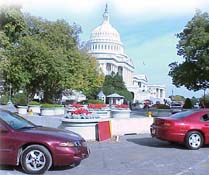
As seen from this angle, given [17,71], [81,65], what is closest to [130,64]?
[81,65]

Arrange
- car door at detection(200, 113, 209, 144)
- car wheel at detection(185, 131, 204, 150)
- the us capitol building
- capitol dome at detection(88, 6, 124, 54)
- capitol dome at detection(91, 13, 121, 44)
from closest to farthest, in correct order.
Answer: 1. car wheel at detection(185, 131, 204, 150)
2. car door at detection(200, 113, 209, 144)
3. the us capitol building
4. capitol dome at detection(88, 6, 124, 54)
5. capitol dome at detection(91, 13, 121, 44)

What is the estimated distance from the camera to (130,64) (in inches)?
6191

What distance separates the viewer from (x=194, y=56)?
1599 inches

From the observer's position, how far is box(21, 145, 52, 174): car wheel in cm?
864

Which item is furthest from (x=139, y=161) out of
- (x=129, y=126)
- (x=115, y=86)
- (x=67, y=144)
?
(x=115, y=86)

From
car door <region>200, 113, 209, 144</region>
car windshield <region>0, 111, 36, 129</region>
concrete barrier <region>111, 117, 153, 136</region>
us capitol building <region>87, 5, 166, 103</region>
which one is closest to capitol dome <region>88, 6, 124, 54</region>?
us capitol building <region>87, 5, 166, 103</region>

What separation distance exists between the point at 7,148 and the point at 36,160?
63 cm

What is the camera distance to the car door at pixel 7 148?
340 inches

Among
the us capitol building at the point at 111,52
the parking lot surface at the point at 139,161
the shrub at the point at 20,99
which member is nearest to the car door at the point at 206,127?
the parking lot surface at the point at 139,161

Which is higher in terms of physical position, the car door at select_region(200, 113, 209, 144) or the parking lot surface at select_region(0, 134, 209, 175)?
the car door at select_region(200, 113, 209, 144)

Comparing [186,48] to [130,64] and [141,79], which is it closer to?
[130,64]

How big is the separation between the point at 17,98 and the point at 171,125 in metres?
44.7

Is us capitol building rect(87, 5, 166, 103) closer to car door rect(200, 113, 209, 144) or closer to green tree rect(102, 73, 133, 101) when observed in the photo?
green tree rect(102, 73, 133, 101)

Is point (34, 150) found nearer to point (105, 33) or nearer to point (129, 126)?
point (129, 126)
